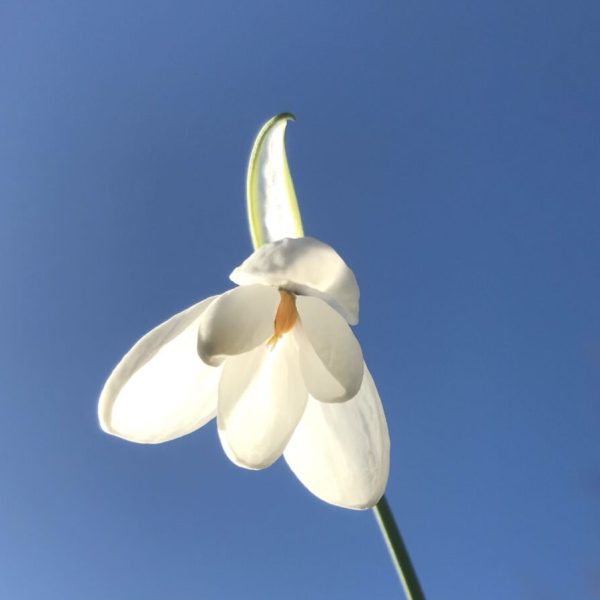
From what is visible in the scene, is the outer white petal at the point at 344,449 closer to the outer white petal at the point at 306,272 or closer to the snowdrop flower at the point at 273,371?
the snowdrop flower at the point at 273,371

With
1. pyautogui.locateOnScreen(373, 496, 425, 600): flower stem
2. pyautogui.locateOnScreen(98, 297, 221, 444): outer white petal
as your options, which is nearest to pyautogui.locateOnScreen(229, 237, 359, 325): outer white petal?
pyautogui.locateOnScreen(98, 297, 221, 444): outer white petal

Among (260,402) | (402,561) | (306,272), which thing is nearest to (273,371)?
(260,402)

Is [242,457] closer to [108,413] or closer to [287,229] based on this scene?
[108,413]

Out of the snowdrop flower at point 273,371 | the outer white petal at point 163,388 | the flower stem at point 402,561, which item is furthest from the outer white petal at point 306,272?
the flower stem at point 402,561

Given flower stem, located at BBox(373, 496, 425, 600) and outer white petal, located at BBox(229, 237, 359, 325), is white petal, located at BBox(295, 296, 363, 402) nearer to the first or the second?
outer white petal, located at BBox(229, 237, 359, 325)

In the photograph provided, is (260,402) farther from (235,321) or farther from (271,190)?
(271,190)

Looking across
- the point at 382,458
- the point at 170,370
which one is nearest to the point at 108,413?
the point at 170,370
